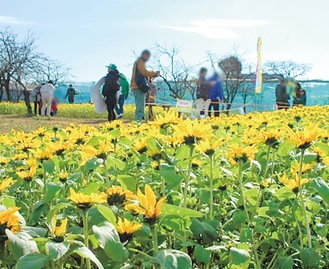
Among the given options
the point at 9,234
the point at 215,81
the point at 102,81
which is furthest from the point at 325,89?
the point at 9,234

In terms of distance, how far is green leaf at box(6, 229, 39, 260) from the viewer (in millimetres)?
775

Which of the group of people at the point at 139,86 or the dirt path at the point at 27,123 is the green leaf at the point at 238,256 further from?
the dirt path at the point at 27,123

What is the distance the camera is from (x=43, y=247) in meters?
0.83

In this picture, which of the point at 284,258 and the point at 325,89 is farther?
the point at 325,89

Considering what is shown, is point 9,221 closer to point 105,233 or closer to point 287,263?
point 105,233

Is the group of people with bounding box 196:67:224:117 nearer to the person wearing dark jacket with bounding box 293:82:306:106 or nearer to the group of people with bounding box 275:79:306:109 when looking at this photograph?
the group of people with bounding box 275:79:306:109

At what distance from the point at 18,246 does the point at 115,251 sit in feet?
0.50

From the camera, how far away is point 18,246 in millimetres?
780

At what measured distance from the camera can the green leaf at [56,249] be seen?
A: 0.73 metres

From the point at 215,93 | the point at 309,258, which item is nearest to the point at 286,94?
the point at 215,93

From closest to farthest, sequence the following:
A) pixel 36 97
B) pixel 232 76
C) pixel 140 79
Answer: pixel 140 79 → pixel 36 97 → pixel 232 76

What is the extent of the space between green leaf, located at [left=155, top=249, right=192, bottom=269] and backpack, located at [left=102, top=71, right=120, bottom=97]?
328 inches

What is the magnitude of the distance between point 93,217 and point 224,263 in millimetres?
397

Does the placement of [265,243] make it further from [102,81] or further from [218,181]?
[102,81]
